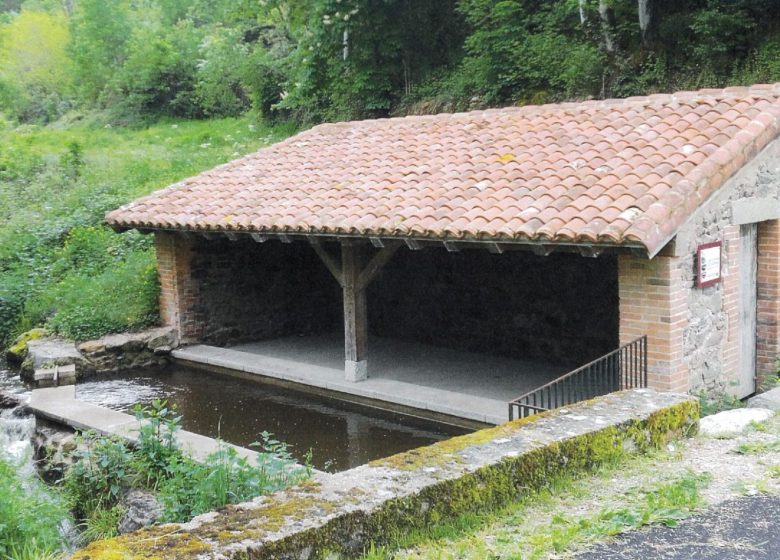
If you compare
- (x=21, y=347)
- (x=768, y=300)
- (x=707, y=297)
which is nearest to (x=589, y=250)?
(x=707, y=297)

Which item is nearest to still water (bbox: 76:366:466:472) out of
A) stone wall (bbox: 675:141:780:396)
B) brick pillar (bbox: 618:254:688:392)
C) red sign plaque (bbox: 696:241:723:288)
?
brick pillar (bbox: 618:254:688:392)

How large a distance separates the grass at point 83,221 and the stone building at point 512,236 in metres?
1.25

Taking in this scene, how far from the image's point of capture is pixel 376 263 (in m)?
10.0

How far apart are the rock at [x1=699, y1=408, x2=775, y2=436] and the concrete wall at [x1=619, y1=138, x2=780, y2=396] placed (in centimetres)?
132

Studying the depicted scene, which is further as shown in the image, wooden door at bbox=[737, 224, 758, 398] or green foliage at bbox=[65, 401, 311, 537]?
wooden door at bbox=[737, 224, 758, 398]

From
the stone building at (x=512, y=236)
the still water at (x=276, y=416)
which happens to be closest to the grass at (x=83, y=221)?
the stone building at (x=512, y=236)

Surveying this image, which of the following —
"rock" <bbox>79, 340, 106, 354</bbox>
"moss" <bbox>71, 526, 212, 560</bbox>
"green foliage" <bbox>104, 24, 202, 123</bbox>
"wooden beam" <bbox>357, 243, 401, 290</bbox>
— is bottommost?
"rock" <bbox>79, 340, 106, 354</bbox>

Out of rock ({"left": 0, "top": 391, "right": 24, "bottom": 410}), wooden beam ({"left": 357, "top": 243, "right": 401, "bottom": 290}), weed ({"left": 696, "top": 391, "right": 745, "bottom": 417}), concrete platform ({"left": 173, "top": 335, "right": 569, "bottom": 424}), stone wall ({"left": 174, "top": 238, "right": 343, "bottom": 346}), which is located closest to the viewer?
weed ({"left": 696, "top": 391, "right": 745, "bottom": 417})

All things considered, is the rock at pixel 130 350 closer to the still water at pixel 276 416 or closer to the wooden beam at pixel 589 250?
the still water at pixel 276 416

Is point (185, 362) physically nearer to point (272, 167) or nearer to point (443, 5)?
point (272, 167)

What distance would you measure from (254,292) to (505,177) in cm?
581

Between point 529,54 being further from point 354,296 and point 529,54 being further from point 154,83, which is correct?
point 154,83

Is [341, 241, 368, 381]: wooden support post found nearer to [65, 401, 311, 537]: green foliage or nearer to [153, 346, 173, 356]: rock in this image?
[153, 346, 173, 356]: rock

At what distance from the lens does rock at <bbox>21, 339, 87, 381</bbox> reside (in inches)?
451
